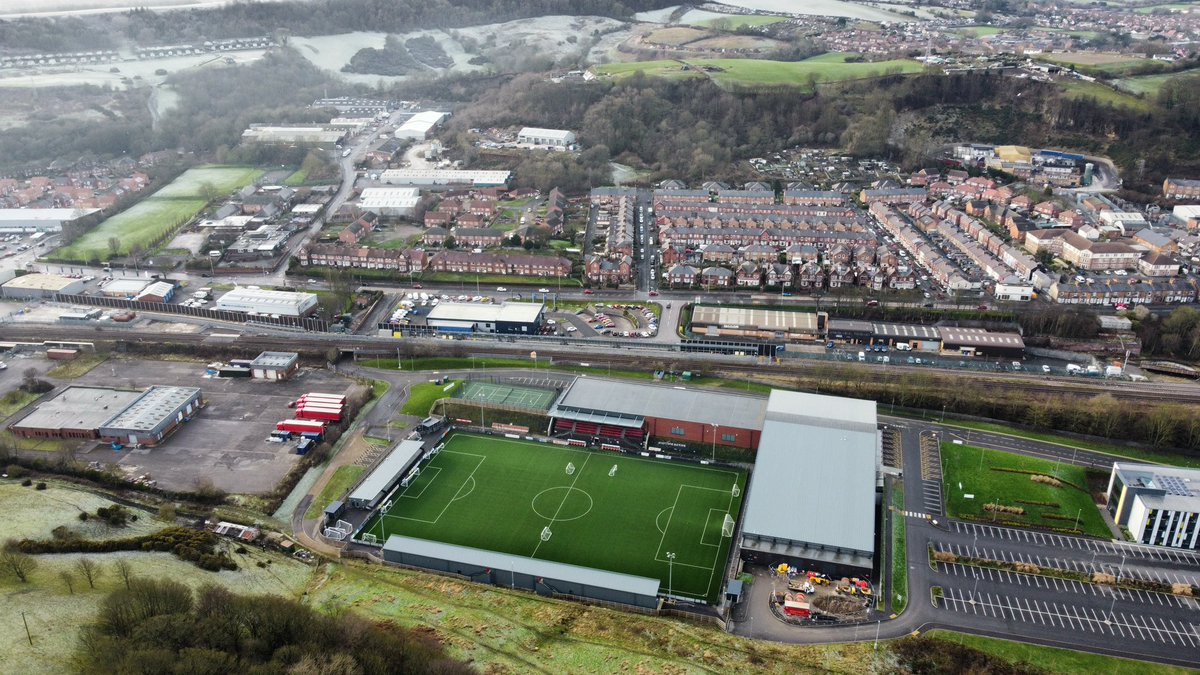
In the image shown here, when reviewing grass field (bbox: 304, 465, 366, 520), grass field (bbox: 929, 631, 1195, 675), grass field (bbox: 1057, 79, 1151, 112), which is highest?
grass field (bbox: 1057, 79, 1151, 112)

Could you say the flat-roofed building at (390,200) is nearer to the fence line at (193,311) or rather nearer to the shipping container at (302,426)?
the fence line at (193,311)

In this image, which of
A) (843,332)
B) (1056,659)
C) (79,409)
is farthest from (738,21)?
(1056,659)

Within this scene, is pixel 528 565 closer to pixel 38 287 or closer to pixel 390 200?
pixel 38 287

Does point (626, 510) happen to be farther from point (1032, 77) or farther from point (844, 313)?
point (1032, 77)

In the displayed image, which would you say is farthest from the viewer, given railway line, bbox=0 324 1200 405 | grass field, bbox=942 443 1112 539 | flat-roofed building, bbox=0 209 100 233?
flat-roofed building, bbox=0 209 100 233

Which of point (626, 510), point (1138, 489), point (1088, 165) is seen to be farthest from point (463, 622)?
point (1088, 165)

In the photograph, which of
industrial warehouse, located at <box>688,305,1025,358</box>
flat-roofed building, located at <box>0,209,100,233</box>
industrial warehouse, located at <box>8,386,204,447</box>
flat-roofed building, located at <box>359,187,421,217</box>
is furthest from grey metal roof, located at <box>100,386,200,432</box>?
flat-roofed building, located at <box>0,209,100,233</box>

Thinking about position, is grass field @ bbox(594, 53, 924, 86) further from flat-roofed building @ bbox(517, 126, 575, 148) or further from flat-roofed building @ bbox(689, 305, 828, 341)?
flat-roofed building @ bbox(689, 305, 828, 341)
